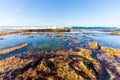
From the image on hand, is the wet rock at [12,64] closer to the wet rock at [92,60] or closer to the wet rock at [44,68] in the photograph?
the wet rock at [44,68]

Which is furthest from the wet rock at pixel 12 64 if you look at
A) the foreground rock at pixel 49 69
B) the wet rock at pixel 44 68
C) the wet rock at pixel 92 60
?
the wet rock at pixel 92 60

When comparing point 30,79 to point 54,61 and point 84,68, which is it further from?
point 84,68

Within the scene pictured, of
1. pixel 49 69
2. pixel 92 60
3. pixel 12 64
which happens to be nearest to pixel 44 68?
pixel 49 69

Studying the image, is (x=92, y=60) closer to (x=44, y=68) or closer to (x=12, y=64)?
(x=44, y=68)

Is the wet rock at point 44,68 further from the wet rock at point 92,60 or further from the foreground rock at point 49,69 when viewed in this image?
the wet rock at point 92,60

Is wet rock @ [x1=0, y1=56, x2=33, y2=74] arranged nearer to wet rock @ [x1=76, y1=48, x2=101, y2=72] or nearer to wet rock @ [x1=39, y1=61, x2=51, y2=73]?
wet rock @ [x1=39, y1=61, x2=51, y2=73]

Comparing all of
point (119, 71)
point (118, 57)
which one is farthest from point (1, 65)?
point (118, 57)

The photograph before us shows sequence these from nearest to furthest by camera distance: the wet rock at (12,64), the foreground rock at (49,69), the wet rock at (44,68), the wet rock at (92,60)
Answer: the foreground rock at (49,69), the wet rock at (44,68), the wet rock at (12,64), the wet rock at (92,60)

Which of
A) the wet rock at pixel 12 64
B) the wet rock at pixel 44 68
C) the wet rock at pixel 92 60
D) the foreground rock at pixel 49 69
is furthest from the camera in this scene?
the wet rock at pixel 92 60

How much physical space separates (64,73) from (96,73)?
149 inches

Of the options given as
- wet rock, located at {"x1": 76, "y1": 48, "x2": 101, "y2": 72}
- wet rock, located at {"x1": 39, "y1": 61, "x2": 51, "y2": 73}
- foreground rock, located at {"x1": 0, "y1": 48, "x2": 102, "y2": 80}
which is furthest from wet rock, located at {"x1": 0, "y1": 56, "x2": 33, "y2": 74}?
wet rock, located at {"x1": 76, "y1": 48, "x2": 101, "y2": 72}

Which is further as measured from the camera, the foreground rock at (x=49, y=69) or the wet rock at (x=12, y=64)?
the wet rock at (x=12, y=64)

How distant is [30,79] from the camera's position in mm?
12984

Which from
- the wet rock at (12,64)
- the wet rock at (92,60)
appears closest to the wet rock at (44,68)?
the wet rock at (12,64)
